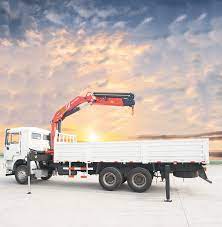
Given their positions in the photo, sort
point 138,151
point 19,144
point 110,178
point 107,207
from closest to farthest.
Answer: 1. point 107,207
2. point 138,151
3. point 110,178
4. point 19,144

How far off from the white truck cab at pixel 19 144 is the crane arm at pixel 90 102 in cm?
118

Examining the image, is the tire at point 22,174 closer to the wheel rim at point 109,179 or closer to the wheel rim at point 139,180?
the wheel rim at point 109,179

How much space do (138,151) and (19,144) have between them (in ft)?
20.9

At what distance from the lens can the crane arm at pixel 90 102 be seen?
19078 millimetres

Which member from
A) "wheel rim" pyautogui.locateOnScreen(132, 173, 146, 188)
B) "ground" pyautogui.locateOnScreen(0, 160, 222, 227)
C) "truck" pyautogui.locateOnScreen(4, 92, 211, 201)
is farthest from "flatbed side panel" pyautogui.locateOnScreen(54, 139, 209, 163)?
"ground" pyautogui.locateOnScreen(0, 160, 222, 227)

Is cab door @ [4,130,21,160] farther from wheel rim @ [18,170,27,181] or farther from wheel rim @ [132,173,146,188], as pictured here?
wheel rim @ [132,173,146,188]

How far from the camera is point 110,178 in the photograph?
1523 centimetres

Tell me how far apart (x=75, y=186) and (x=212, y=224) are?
349 inches

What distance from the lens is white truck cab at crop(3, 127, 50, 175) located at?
57.4 feet

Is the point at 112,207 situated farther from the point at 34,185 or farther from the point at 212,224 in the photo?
the point at 34,185

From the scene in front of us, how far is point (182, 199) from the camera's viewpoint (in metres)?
12.8

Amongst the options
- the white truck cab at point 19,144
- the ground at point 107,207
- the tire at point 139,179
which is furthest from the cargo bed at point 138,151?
the white truck cab at point 19,144

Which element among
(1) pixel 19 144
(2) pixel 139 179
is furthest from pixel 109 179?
(1) pixel 19 144

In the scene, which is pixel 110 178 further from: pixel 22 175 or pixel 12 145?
pixel 12 145
